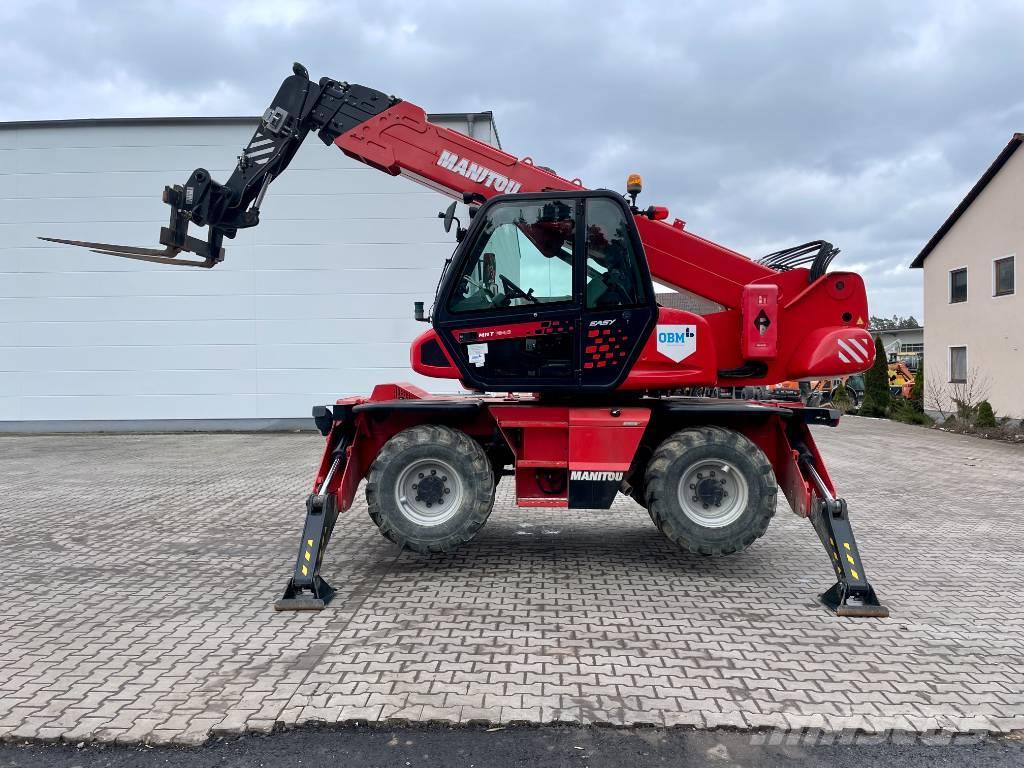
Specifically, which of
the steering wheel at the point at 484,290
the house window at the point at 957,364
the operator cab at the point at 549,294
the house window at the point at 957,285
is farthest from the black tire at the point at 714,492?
the house window at the point at 957,285

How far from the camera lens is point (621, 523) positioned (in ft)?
24.7

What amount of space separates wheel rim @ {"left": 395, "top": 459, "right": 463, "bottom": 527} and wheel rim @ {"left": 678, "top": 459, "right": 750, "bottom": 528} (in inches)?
66.7

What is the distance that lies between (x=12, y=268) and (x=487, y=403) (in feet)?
57.8

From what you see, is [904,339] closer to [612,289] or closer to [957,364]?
[957,364]

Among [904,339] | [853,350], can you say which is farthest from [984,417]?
[904,339]

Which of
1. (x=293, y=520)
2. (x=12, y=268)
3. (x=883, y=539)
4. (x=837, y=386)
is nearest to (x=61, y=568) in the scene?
(x=293, y=520)

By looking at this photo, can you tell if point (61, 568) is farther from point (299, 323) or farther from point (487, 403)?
point (299, 323)

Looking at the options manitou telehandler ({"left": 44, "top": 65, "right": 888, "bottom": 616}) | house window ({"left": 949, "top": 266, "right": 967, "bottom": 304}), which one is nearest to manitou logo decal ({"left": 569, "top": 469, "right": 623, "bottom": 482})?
manitou telehandler ({"left": 44, "top": 65, "right": 888, "bottom": 616})

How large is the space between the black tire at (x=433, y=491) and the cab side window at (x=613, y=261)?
4.98ft

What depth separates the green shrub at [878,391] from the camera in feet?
81.4

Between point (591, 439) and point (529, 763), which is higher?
point (591, 439)

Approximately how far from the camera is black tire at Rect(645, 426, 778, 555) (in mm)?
5340

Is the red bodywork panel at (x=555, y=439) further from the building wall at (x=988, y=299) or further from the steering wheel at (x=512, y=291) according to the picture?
the building wall at (x=988, y=299)

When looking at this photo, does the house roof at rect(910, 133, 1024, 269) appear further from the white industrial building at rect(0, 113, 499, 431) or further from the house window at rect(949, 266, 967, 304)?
the white industrial building at rect(0, 113, 499, 431)
